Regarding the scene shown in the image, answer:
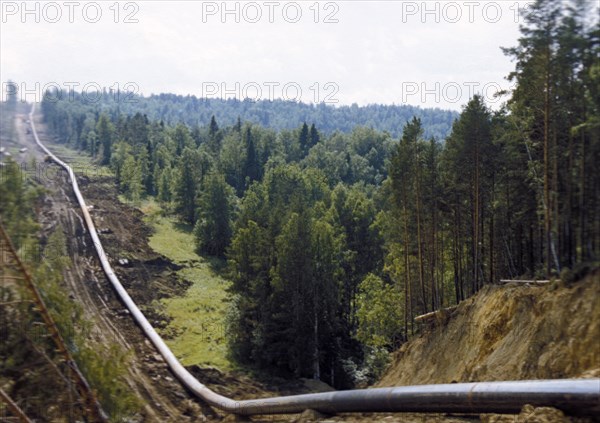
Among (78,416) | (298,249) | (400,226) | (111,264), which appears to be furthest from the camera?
(111,264)

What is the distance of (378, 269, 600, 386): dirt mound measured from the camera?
1852cm

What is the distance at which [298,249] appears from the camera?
53094 millimetres

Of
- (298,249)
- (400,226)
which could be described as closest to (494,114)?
(400,226)

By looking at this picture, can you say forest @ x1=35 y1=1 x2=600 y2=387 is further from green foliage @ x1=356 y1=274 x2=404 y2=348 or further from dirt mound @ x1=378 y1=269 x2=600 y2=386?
dirt mound @ x1=378 y1=269 x2=600 y2=386

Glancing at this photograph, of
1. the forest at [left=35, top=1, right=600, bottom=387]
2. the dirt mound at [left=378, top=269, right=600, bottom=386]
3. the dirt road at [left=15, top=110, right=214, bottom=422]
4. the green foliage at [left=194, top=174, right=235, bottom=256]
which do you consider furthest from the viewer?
the green foliage at [left=194, top=174, right=235, bottom=256]

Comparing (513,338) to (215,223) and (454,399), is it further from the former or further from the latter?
(215,223)

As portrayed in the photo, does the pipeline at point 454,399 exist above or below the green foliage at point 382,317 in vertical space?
above

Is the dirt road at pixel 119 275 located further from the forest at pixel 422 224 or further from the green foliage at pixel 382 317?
the green foliage at pixel 382 317

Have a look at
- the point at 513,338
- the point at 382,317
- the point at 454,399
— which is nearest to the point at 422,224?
the point at 382,317

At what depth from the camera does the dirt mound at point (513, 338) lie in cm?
1852

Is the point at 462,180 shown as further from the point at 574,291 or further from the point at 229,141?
the point at 229,141

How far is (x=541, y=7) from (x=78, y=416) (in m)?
21.2

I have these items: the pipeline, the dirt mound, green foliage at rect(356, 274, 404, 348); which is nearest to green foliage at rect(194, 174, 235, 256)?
green foliage at rect(356, 274, 404, 348)

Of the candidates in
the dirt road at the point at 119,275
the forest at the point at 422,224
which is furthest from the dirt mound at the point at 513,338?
the dirt road at the point at 119,275
